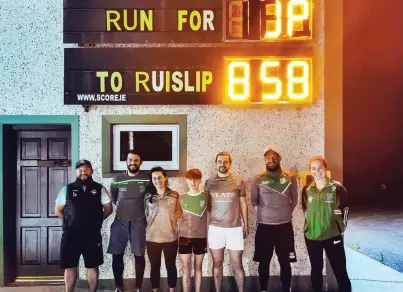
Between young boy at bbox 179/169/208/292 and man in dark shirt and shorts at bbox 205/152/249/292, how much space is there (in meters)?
0.13

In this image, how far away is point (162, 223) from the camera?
6039 mm

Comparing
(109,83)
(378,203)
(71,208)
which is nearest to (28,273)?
(71,208)

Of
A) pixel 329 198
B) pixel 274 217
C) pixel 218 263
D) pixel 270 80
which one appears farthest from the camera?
pixel 270 80

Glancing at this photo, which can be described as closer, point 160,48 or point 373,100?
point 160,48

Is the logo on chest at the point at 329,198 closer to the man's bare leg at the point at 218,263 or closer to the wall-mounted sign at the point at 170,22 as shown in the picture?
the man's bare leg at the point at 218,263

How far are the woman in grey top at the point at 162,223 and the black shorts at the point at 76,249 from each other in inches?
30.8

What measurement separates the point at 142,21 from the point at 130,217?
310 centimetres

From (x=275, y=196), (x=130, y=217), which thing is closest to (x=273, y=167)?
(x=275, y=196)

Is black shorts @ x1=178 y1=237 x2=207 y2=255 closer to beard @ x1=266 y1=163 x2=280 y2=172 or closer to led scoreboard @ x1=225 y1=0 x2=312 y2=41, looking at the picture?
beard @ x1=266 y1=163 x2=280 y2=172

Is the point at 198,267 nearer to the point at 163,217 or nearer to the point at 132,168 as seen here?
the point at 163,217

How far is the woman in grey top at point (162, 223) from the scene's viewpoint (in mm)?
6043

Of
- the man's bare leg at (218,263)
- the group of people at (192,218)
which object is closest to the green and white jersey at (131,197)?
the group of people at (192,218)

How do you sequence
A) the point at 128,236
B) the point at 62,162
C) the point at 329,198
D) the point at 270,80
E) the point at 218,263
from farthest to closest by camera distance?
the point at 62,162
the point at 270,80
the point at 128,236
the point at 218,263
the point at 329,198

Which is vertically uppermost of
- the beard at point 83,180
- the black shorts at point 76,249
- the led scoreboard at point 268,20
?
the led scoreboard at point 268,20
